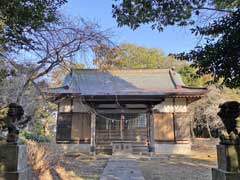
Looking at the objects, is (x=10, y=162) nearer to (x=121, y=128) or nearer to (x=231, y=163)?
(x=231, y=163)

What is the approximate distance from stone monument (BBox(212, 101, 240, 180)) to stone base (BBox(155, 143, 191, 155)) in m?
8.69

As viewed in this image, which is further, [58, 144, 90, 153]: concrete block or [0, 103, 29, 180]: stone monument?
[58, 144, 90, 153]: concrete block

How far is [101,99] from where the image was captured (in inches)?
461

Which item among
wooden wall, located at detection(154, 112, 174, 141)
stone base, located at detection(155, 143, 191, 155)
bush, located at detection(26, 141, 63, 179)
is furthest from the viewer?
wooden wall, located at detection(154, 112, 174, 141)

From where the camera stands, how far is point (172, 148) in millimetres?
12469

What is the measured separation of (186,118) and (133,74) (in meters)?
5.15

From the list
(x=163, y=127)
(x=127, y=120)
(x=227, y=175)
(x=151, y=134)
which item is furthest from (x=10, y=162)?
(x=163, y=127)

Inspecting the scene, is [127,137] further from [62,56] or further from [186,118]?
[62,56]

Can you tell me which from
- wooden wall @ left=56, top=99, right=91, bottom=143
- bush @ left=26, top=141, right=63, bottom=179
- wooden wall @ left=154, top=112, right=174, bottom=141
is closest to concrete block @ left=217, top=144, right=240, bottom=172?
bush @ left=26, top=141, right=63, bottom=179

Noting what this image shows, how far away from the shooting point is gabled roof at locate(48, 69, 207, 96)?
12.1m

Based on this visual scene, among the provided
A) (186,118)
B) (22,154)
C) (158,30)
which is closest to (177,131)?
(186,118)

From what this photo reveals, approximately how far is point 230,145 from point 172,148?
30.1 feet

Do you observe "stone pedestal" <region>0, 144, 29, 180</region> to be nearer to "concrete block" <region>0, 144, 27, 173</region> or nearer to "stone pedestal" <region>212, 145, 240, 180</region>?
"concrete block" <region>0, 144, 27, 173</region>

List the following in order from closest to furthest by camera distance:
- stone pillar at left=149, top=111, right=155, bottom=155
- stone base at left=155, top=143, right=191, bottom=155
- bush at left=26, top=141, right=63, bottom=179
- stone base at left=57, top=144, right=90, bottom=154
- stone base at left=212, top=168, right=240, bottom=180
Result: stone base at left=212, top=168, right=240, bottom=180
bush at left=26, top=141, right=63, bottom=179
stone pillar at left=149, top=111, right=155, bottom=155
stone base at left=155, top=143, right=191, bottom=155
stone base at left=57, top=144, right=90, bottom=154
